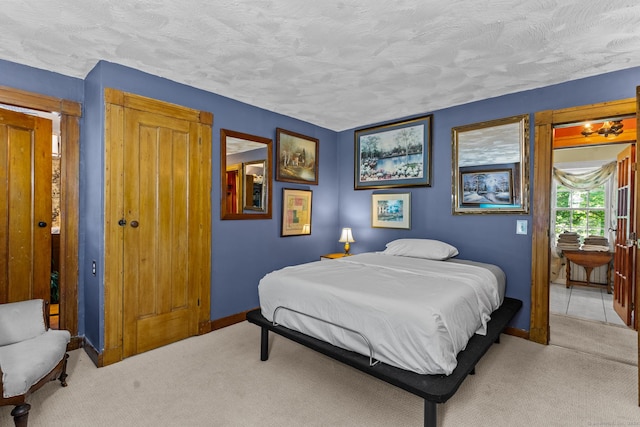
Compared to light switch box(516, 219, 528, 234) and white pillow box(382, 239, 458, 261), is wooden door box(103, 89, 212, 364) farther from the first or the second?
light switch box(516, 219, 528, 234)

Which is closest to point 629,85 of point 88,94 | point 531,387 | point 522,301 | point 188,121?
point 522,301

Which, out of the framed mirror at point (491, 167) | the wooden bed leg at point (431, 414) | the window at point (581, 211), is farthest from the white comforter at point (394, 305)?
the window at point (581, 211)

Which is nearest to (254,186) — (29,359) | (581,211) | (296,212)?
(296,212)

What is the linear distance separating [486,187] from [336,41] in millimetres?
2361

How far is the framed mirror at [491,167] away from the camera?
11.0 ft

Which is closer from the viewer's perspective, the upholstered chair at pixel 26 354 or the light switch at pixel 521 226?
the upholstered chair at pixel 26 354

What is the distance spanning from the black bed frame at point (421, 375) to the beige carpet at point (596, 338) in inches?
40.0

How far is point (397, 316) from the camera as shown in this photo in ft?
6.32

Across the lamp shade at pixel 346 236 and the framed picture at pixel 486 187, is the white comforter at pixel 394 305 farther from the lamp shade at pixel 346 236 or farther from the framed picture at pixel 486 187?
the lamp shade at pixel 346 236

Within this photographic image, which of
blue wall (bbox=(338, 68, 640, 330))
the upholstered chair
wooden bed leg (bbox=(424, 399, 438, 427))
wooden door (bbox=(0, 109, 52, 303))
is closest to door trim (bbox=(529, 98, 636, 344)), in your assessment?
blue wall (bbox=(338, 68, 640, 330))

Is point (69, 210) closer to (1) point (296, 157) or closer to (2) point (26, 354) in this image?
(2) point (26, 354)

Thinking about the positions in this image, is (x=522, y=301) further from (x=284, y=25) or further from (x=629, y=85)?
(x=284, y=25)

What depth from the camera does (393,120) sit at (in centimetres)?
439

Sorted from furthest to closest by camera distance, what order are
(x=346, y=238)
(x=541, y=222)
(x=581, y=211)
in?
(x=581, y=211) → (x=346, y=238) → (x=541, y=222)
